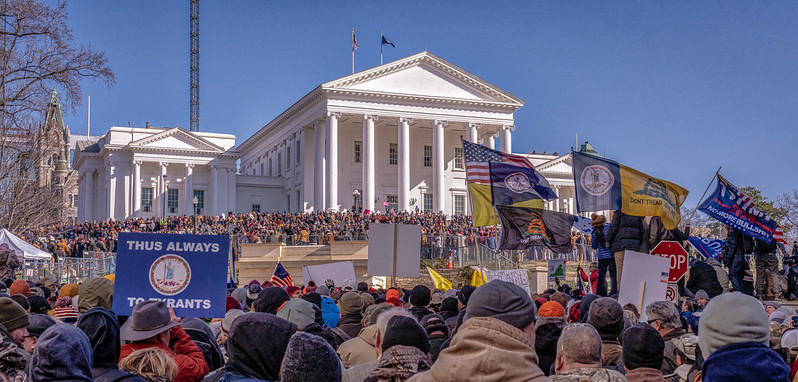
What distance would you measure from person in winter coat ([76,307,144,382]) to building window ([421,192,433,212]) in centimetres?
6631

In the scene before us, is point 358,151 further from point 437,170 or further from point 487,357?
point 487,357

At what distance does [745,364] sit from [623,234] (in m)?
10.3

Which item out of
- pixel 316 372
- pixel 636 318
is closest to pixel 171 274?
pixel 316 372

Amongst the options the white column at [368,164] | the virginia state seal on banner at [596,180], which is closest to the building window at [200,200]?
the white column at [368,164]

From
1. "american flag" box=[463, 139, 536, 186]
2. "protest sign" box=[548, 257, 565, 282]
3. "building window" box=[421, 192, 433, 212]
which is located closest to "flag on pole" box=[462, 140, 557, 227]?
"american flag" box=[463, 139, 536, 186]

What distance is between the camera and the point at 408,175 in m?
67.1

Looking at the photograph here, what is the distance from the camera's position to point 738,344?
13.4ft

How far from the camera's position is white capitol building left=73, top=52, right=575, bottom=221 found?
215 ft

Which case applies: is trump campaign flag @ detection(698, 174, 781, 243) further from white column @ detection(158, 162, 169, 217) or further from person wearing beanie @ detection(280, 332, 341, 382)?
white column @ detection(158, 162, 169, 217)

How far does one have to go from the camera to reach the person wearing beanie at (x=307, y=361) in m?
3.61

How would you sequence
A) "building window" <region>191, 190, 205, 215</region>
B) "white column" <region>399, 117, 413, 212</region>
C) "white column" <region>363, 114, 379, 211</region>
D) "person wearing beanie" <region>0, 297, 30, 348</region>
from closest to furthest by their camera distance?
"person wearing beanie" <region>0, 297, 30, 348</region> < "white column" <region>363, 114, 379, 211</region> < "white column" <region>399, 117, 413, 212</region> < "building window" <region>191, 190, 205, 215</region>

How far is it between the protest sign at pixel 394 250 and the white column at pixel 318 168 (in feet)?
160

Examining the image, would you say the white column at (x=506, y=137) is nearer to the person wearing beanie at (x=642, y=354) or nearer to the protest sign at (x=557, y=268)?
the protest sign at (x=557, y=268)

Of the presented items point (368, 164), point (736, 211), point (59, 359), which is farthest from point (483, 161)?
point (368, 164)
